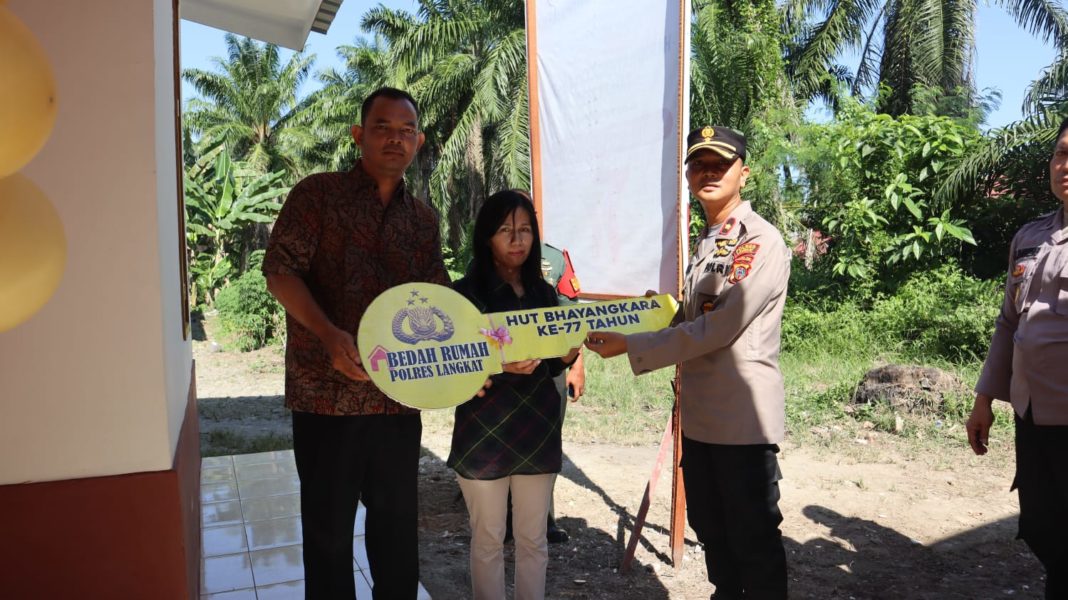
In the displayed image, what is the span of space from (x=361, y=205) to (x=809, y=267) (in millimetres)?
10995

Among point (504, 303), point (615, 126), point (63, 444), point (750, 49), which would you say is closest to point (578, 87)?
point (615, 126)

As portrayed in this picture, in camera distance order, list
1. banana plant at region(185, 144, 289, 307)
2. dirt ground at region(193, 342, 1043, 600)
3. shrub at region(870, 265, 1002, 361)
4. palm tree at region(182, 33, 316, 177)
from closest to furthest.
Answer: dirt ground at region(193, 342, 1043, 600) → shrub at region(870, 265, 1002, 361) → banana plant at region(185, 144, 289, 307) → palm tree at region(182, 33, 316, 177)

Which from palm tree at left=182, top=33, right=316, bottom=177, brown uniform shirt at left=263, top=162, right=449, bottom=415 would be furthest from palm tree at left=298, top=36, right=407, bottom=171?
brown uniform shirt at left=263, top=162, right=449, bottom=415

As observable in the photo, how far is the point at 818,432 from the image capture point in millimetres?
5836

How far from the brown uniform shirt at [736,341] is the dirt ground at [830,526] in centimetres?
131

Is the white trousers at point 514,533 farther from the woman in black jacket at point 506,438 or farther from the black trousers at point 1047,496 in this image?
the black trousers at point 1047,496

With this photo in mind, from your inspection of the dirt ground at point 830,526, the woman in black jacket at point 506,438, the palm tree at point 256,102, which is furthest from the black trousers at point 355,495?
the palm tree at point 256,102

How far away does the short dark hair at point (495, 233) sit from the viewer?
7.95 feet

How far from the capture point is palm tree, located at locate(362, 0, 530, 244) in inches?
611

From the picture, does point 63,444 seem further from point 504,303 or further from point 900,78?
point 900,78

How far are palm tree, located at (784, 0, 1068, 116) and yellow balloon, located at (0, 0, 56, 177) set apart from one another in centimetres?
1673

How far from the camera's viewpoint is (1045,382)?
227cm

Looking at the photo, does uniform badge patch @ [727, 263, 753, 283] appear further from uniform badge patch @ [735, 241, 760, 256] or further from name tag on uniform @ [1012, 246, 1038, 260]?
name tag on uniform @ [1012, 246, 1038, 260]

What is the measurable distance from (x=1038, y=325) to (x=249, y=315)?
1182 centimetres
